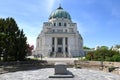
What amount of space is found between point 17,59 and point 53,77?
2231cm

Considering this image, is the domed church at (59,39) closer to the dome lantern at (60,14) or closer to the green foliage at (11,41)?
the dome lantern at (60,14)

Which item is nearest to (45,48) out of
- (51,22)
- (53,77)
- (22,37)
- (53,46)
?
(53,46)

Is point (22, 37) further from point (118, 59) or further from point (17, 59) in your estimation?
point (118, 59)

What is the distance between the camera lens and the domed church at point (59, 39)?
7975 cm

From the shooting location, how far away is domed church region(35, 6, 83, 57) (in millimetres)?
79750

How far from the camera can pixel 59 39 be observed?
8344 cm

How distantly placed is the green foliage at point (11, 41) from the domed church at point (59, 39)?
3388cm

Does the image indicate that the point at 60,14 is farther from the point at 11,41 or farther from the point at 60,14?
the point at 11,41

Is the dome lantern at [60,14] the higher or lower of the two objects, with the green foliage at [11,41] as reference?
higher

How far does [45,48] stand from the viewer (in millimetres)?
80562

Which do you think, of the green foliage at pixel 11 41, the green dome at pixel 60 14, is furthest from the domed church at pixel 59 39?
the green foliage at pixel 11 41

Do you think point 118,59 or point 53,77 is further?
point 118,59

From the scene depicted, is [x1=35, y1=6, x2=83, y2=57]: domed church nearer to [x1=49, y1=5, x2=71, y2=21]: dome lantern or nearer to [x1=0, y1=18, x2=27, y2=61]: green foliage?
[x1=49, y1=5, x2=71, y2=21]: dome lantern

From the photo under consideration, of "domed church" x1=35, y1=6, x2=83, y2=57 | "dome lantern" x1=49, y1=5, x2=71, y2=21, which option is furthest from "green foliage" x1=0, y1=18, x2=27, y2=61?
"dome lantern" x1=49, y1=5, x2=71, y2=21
